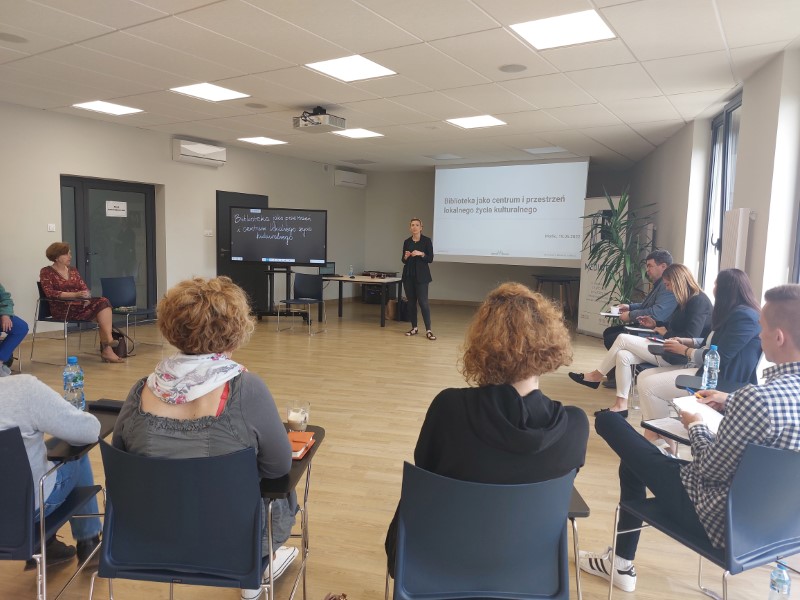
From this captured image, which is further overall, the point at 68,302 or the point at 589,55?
the point at 68,302

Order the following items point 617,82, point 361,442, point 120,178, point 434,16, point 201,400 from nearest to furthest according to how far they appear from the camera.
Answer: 1. point 201,400
2. point 434,16
3. point 361,442
4. point 617,82
5. point 120,178

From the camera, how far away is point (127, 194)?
7871 mm

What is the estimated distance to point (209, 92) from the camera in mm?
5625

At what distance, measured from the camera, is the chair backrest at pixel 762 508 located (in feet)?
5.05

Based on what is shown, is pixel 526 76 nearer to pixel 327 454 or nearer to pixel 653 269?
pixel 653 269

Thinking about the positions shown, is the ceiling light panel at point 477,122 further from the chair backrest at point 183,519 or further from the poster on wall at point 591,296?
the chair backrest at point 183,519

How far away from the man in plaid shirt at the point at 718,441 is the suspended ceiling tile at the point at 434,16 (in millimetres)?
Answer: 2461

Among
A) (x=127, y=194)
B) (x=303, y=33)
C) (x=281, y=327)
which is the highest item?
(x=303, y=33)

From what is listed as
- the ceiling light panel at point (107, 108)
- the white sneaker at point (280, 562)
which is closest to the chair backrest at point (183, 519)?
the white sneaker at point (280, 562)

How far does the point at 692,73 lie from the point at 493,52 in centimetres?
171

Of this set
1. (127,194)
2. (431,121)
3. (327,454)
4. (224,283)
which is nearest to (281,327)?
(127,194)

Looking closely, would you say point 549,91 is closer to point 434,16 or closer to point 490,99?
point 490,99

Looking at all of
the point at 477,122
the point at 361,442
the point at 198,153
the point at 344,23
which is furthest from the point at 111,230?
the point at 361,442

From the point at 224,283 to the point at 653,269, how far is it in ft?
13.1
